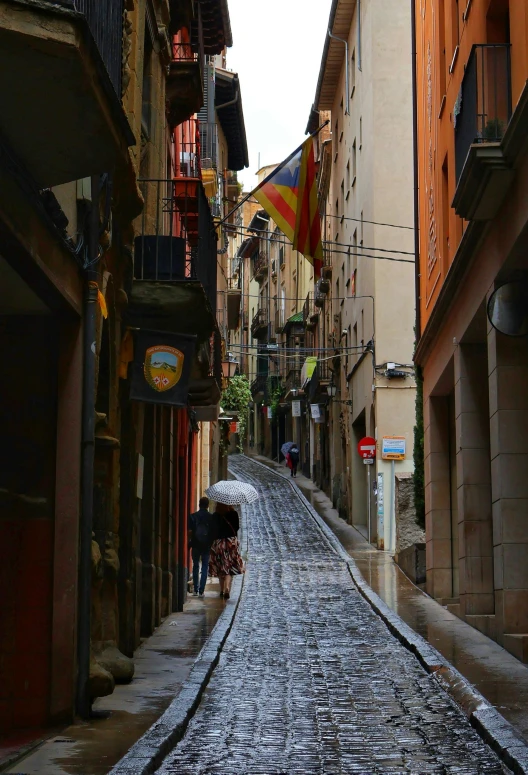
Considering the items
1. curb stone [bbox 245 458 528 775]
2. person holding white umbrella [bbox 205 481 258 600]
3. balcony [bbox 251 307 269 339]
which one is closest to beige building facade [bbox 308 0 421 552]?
person holding white umbrella [bbox 205 481 258 600]

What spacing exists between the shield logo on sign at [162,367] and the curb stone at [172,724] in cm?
320

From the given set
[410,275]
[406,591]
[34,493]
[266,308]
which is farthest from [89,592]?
[266,308]

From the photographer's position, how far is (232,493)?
79.7 ft

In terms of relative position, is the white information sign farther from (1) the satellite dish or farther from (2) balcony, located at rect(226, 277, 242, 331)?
(1) the satellite dish

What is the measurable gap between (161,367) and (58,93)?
7.63 meters

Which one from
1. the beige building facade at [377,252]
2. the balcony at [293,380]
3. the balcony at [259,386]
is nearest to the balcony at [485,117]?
the beige building facade at [377,252]

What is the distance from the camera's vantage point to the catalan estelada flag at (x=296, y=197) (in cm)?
2061

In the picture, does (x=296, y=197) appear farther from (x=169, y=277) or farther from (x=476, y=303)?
(x=169, y=277)

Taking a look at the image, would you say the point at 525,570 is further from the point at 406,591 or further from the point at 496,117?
the point at 406,591

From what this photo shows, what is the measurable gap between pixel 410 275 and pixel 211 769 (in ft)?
97.1

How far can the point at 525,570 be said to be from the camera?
15.7 m

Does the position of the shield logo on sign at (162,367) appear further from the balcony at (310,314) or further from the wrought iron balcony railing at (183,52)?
the balcony at (310,314)

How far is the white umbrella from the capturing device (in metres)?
24.0

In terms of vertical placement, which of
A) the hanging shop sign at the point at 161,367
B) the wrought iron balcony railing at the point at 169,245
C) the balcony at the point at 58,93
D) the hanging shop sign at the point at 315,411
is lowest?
the hanging shop sign at the point at 161,367
